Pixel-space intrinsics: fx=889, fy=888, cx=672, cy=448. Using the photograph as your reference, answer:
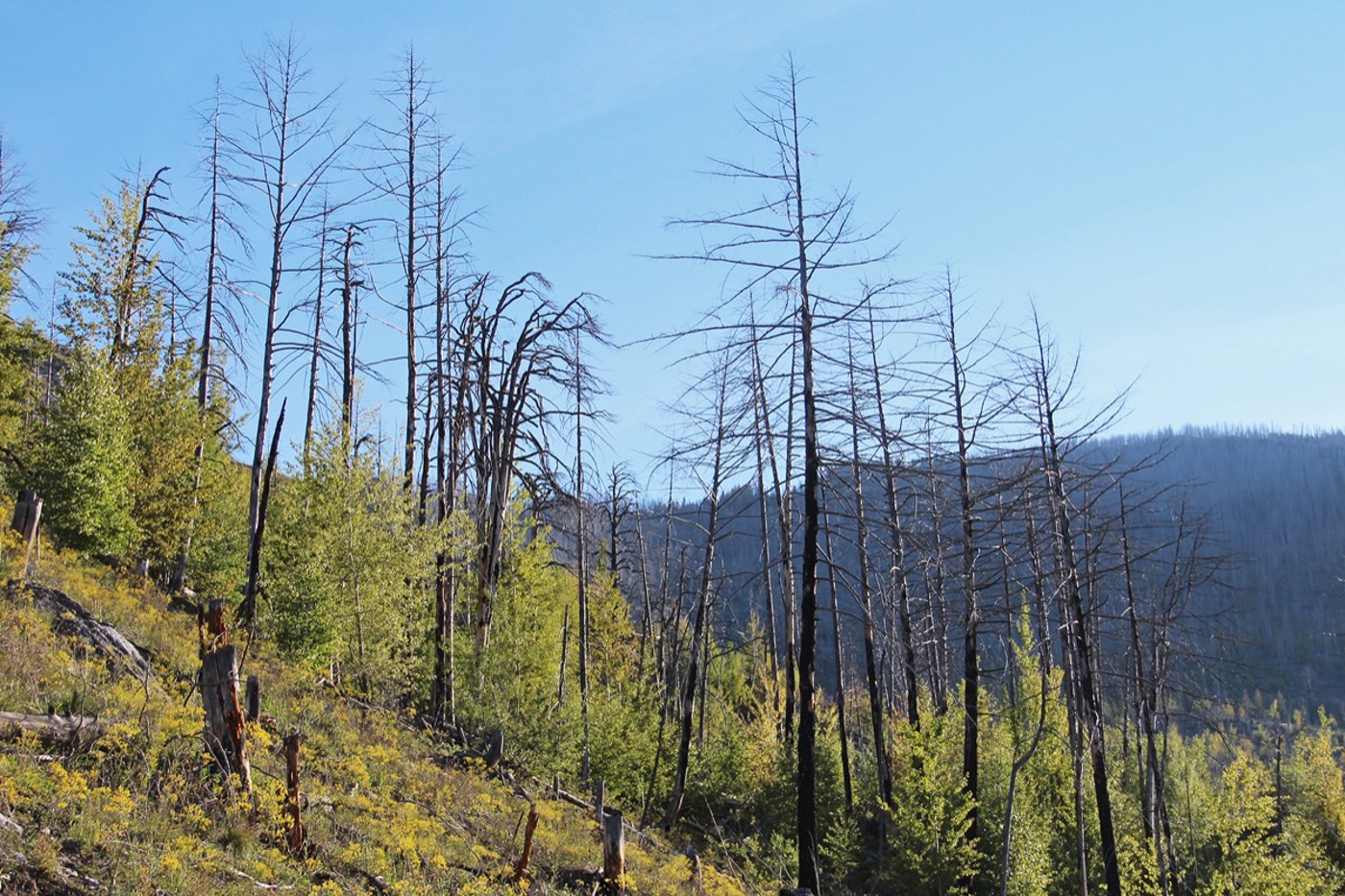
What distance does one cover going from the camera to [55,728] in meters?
6.98

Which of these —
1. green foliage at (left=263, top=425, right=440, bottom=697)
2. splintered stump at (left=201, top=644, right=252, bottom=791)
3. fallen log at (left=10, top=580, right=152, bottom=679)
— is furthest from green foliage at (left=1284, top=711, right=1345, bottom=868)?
fallen log at (left=10, top=580, right=152, bottom=679)

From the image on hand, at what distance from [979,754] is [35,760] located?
2134 centimetres

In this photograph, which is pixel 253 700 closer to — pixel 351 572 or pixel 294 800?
pixel 294 800

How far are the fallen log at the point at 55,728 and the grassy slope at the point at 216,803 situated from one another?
114 millimetres

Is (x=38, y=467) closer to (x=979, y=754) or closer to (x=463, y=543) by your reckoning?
(x=463, y=543)

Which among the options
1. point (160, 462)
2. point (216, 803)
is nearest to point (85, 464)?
point (160, 462)

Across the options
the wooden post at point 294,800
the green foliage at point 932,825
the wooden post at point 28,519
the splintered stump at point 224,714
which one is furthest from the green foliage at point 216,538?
the green foliage at point 932,825

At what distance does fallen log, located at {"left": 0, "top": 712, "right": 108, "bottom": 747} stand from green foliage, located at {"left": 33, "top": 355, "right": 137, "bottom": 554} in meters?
9.90

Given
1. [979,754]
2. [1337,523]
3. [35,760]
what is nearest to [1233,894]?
[979,754]

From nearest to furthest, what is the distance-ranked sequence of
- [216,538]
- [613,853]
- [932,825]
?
1. [613,853]
2. [932,825]
3. [216,538]

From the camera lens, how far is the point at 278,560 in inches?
654

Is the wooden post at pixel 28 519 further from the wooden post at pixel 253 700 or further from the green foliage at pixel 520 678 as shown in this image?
the green foliage at pixel 520 678

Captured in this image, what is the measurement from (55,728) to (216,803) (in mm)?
1368

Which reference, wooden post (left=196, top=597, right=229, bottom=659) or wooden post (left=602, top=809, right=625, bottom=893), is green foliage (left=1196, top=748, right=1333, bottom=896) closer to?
wooden post (left=602, top=809, right=625, bottom=893)
